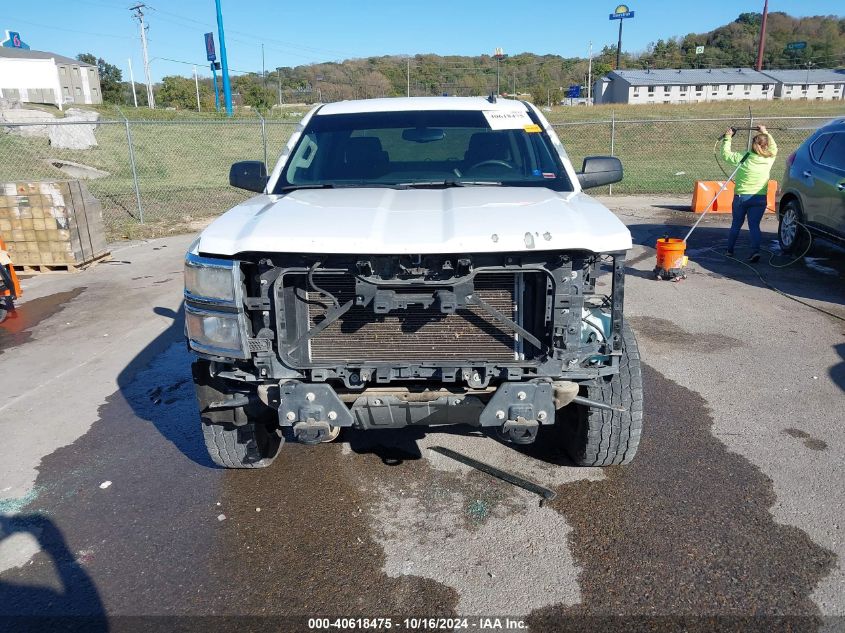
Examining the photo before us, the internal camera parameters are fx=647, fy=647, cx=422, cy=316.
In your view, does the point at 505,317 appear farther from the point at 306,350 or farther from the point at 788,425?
the point at 788,425

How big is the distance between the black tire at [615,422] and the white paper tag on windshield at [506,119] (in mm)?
1646

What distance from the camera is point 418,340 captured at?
2963mm

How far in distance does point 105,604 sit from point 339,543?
3.41 feet

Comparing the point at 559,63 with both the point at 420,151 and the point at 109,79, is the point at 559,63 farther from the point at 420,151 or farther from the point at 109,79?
the point at 420,151

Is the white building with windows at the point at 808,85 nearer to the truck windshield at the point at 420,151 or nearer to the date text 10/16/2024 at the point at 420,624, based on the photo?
the truck windshield at the point at 420,151

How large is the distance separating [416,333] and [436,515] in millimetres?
1055

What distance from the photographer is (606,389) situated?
3.26 metres

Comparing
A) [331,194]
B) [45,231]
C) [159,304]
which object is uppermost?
[331,194]

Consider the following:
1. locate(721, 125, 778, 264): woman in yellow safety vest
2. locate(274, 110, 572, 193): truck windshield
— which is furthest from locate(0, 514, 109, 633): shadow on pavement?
locate(721, 125, 778, 264): woman in yellow safety vest

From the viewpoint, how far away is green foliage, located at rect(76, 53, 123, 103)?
66.0 metres

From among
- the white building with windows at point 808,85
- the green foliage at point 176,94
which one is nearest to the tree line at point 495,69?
the green foliage at point 176,94

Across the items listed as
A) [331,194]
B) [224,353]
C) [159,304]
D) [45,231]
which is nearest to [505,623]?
[224,353]

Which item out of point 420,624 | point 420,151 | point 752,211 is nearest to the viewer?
point 420,624

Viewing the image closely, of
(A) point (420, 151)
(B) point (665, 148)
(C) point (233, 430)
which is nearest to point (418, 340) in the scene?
(C) point (233, 430)
